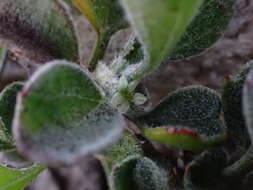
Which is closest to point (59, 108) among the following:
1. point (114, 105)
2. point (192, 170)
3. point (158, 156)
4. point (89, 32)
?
point (114, 105)

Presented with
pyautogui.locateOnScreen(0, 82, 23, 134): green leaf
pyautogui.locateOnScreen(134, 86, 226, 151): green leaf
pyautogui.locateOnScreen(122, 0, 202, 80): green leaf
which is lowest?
pyautogui.locateOnScreen(134, 86, 226, 151): green leaf

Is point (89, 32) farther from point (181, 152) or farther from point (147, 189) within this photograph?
point (147, 189)

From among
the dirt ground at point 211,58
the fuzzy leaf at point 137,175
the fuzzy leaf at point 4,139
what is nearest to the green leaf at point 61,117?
the fuzzy leaf at point 137,175

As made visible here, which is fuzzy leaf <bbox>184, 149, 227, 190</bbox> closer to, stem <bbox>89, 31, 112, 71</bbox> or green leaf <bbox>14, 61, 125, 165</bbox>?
green leaf <bbox>14, 61, 125, 165</bbox>

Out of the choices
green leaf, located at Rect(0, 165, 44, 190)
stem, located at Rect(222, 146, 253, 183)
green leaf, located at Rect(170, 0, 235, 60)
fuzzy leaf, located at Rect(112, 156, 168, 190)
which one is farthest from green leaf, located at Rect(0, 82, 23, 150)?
stem, located at Rect(222, 146, 253, 183)

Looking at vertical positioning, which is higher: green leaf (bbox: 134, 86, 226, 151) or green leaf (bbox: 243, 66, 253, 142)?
green leaf (bbox: 243, 66, 253, 142)

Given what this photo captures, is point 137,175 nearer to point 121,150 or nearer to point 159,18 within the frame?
point 121,150

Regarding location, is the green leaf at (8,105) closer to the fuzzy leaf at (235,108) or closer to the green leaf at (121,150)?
the green leaf at (121,150)
